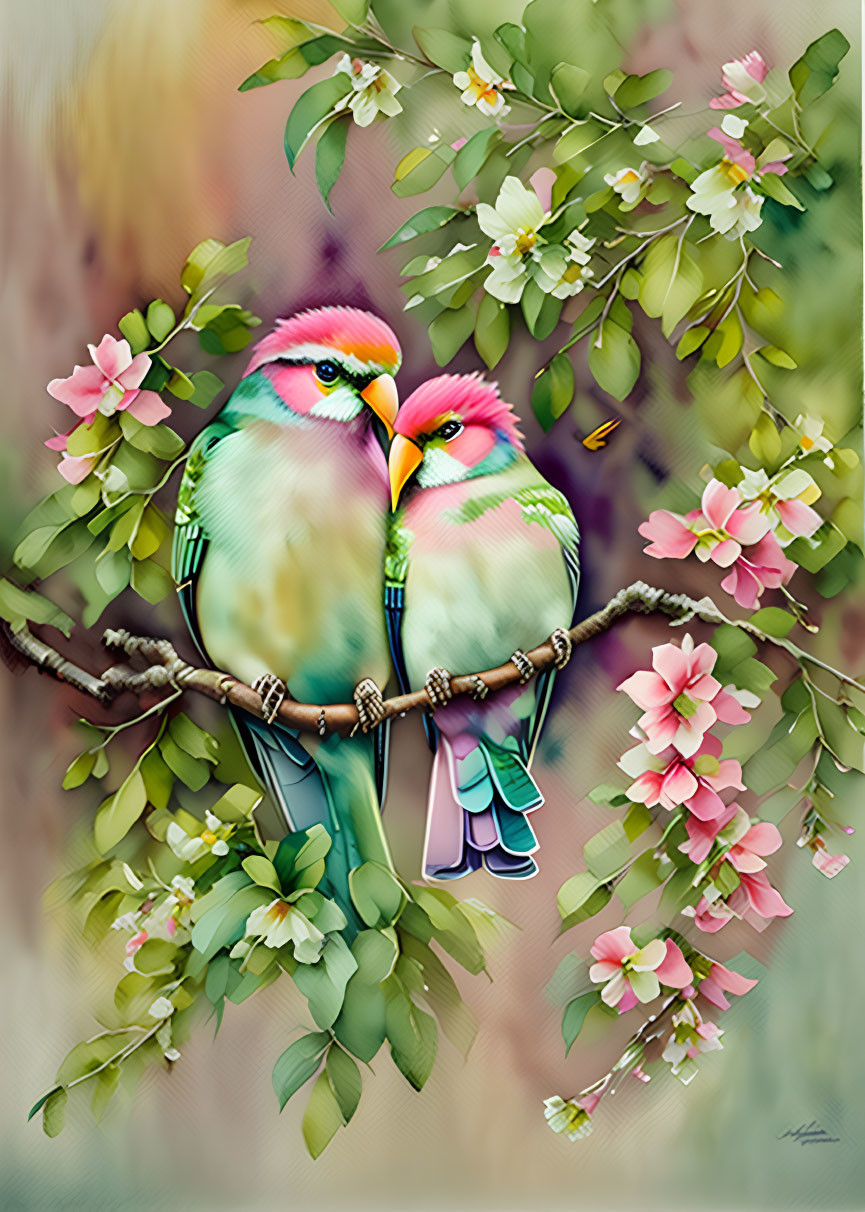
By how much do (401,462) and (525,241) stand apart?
0.91 feet

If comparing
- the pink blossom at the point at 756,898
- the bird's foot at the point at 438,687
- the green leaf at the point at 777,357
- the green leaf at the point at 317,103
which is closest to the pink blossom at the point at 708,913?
the pink blossom at the point at 756,898

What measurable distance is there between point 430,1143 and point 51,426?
2.98 ft

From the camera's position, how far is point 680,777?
979 millimetres

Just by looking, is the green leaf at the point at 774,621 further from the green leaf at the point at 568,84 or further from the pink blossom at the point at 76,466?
the pink blossom at the point at 76,466

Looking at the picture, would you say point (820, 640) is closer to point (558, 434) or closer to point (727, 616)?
point (727, 616)

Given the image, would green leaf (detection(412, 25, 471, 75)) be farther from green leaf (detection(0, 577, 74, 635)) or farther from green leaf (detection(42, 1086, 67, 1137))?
green leaf (detection(42, 1086, 67, 1137))

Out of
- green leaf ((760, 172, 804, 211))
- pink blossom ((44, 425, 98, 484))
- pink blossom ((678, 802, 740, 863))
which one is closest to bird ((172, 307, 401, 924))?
pink blossom ((44, 425, 98, 484))

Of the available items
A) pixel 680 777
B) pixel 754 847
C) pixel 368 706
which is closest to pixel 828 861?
pixel 754 847

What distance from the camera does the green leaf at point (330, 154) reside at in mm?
1001

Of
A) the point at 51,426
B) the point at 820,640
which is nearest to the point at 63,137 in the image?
the point at 51,426

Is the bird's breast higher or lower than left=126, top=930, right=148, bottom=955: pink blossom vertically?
higher

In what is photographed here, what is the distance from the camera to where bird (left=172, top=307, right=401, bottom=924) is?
0.99 m

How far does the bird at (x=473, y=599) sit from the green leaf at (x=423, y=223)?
6.4 inches

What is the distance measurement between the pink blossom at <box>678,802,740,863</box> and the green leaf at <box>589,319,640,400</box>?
48cm
